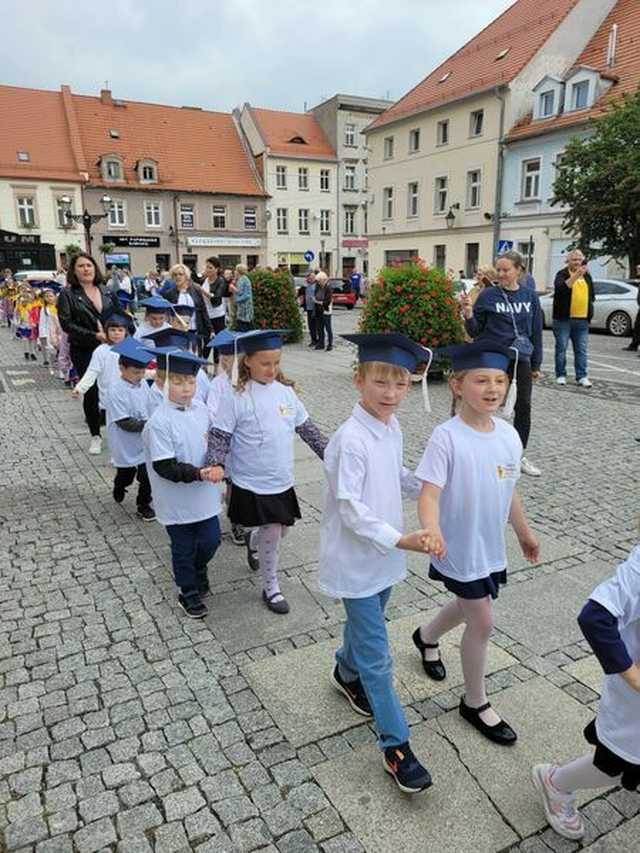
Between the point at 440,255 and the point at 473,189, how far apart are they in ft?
13.2

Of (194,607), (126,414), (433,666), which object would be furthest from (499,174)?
(433,666)

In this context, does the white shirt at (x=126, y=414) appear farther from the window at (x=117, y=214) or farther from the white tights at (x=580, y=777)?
the window at (x=117, y=214)

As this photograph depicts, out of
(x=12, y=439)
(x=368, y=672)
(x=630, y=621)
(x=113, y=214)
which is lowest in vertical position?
(x=12, y=439)

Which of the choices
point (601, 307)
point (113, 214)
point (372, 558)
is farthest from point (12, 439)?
point (113, 214)

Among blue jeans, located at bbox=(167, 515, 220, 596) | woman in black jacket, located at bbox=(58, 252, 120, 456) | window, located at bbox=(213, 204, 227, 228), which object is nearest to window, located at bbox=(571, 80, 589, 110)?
window, located at bbox=(213, 204, 227, 228)

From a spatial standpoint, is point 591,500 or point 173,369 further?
point 591,500

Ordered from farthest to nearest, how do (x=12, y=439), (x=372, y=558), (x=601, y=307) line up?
(x=601, y=307) < (x=12, y=439) < (x=372, y=558)

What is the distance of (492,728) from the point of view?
2574 millimetres

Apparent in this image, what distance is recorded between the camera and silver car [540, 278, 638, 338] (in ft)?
55.6

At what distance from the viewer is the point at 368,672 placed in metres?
2.36

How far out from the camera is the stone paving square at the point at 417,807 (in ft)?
6.96

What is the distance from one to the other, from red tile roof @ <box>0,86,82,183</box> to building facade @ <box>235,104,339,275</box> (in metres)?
13.9

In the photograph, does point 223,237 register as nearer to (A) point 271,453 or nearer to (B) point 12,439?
(B) point 12,439

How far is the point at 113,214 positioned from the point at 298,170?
48.6 ft
